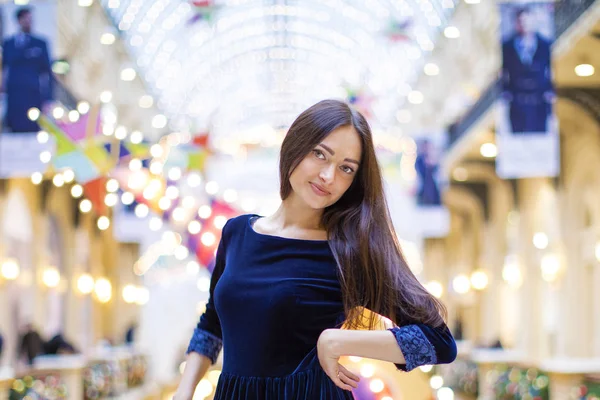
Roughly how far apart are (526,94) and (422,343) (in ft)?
36.3

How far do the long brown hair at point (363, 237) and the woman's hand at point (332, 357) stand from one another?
0.14 metres

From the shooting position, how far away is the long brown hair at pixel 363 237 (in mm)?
2270

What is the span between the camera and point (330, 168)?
2342 millimetres

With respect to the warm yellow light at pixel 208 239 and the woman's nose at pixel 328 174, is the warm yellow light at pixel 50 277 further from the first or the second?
the woman's nose at pixel 328 174

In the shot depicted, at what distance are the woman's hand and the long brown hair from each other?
0.45 feet

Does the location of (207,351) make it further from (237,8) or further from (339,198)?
(237,8)

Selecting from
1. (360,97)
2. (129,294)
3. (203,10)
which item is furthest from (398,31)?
(129,294)

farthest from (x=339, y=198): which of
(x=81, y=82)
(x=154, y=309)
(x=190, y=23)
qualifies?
(x=154, y=309)

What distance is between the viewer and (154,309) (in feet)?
86.1

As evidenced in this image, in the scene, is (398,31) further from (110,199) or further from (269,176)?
(269,176)

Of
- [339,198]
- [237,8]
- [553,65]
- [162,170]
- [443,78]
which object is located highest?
[237,8]

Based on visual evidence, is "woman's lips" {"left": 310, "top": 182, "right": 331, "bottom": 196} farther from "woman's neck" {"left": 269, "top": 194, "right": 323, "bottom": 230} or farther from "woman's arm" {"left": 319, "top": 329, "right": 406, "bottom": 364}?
"woman's arm" {"left": 319, "top": 329, "right": 406, "bottom": 364}

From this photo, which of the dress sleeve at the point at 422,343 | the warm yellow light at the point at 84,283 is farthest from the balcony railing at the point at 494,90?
the dress sleeve at the point at 422,343

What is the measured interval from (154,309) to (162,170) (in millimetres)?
12689
